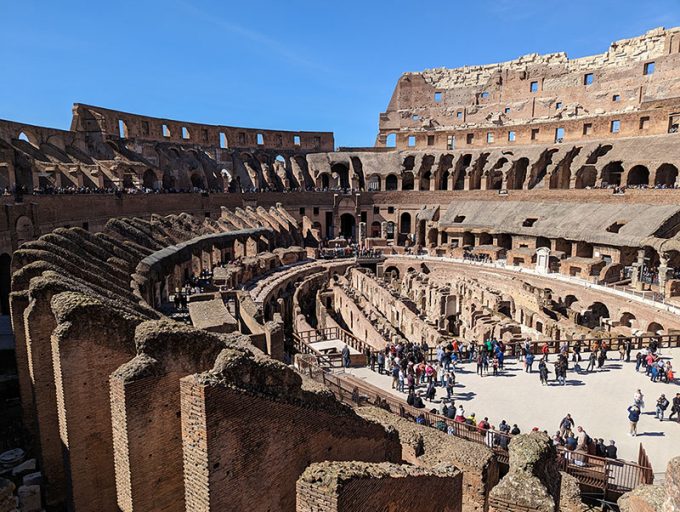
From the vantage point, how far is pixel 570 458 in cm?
940

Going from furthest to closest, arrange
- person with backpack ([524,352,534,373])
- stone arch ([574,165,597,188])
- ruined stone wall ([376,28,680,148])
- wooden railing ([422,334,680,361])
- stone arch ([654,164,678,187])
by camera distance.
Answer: ruined stone wall ([376,28,680,148]) < stone arch ([574,165,597,188]) < stone arch ([654,164,678,187]) < wooden railing ([422,334,680,361]) < person with backpack ([524,352,534,373])

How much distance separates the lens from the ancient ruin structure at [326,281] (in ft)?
20.0

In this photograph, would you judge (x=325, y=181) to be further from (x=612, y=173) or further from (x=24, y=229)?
(x=24, y=229)

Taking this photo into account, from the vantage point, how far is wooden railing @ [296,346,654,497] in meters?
8.73

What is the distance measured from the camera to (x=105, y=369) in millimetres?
7328

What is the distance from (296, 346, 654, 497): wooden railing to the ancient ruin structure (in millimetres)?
56

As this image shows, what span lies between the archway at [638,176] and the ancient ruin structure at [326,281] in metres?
0.24

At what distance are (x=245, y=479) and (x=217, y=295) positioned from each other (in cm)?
1441

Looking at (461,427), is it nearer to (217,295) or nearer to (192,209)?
(217,295)

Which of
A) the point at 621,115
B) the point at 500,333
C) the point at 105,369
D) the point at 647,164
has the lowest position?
the point at 500,333

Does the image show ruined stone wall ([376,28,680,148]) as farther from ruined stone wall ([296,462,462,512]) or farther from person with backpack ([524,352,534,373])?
ruined stone wall ([296,462,462,512])

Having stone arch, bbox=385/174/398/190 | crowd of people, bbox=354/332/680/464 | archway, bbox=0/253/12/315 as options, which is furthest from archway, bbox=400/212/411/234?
archway, bbox=0/253/12/315

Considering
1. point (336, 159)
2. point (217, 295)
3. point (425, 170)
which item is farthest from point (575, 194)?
point (217, 295)

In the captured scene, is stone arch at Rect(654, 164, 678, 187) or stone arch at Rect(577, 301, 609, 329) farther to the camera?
stone arch at Rect(654, 164, 678, 187)
